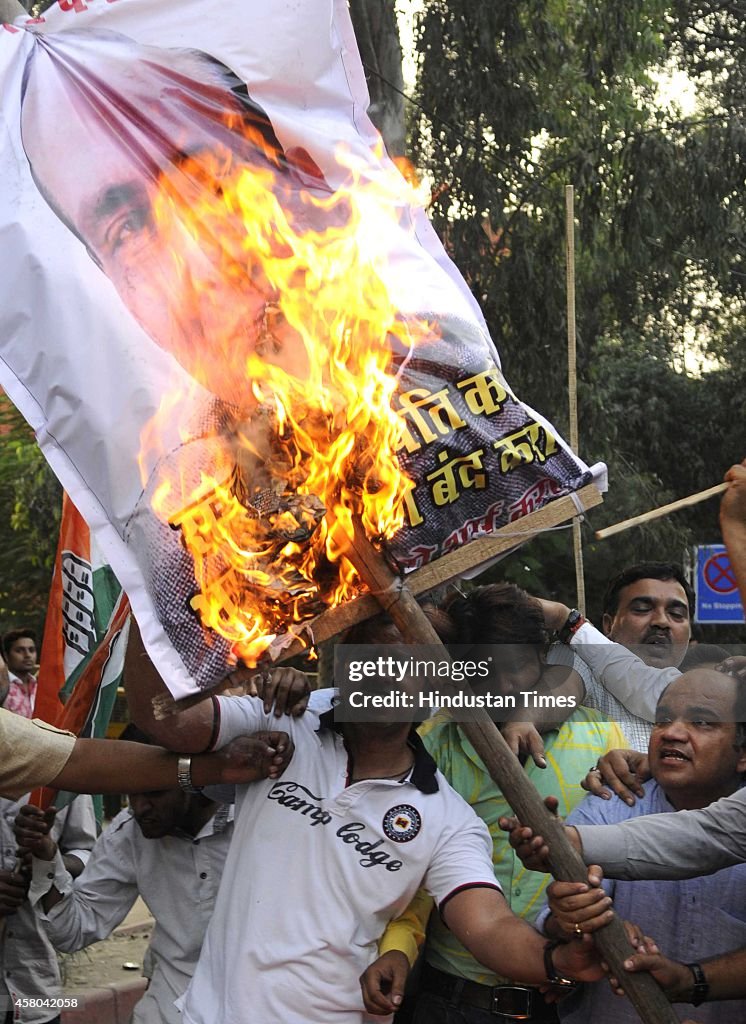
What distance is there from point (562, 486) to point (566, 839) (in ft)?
2.52

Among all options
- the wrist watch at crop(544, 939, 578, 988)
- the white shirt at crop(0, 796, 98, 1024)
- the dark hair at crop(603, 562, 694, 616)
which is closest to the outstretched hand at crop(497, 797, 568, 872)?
the wrist watch at crop(544, 939, 578, 988)

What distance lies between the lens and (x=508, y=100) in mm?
8844

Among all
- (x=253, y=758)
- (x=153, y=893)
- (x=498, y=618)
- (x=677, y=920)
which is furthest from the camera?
(x=153, y=893)

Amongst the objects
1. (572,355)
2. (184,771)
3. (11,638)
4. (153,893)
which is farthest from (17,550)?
(184,771)

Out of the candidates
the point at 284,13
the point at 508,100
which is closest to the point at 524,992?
the point at 284,13

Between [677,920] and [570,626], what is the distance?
1.19 metres

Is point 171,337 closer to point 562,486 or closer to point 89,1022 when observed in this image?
point 562,486

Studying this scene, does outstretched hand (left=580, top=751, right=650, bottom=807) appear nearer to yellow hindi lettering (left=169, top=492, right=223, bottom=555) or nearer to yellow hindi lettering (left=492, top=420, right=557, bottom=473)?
yellow hindi lettering (left=492, top=420, right=557, bottom=473)

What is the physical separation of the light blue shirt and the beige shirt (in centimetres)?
116

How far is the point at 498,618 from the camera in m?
3.57

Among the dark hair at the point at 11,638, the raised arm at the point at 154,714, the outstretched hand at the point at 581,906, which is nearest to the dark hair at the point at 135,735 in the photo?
the raised arm at the point at 154,714

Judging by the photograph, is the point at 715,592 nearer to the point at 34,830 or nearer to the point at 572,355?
the point at 572,355

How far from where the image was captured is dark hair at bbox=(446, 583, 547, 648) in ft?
11.6

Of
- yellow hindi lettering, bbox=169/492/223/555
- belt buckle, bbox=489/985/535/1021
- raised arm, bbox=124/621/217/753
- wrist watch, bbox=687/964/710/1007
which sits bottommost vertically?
belt buckle, bbox=489/985/535/1021
